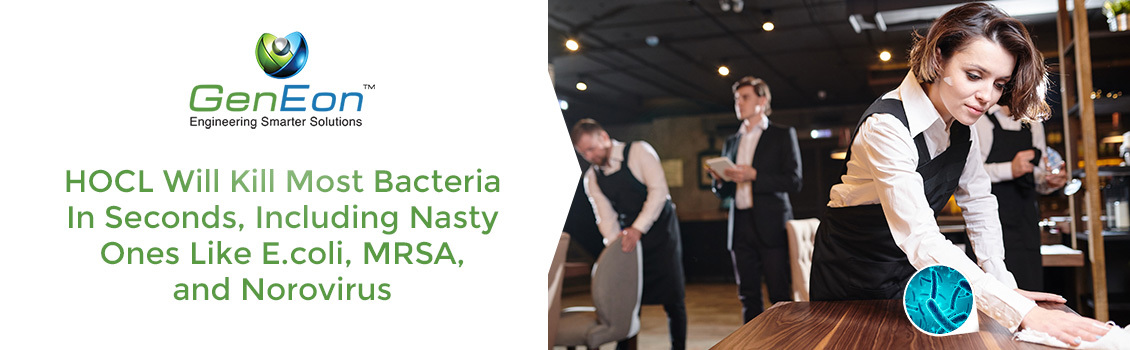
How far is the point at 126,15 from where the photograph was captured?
2.07m

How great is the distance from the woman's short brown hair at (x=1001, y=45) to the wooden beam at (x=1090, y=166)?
103 inches

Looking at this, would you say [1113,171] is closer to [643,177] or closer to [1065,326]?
[643,177]

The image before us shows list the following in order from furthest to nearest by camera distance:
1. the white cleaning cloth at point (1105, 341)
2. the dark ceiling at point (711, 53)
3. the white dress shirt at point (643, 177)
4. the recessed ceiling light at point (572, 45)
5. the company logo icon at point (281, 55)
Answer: the recessed ceiling light at point (572, 45)
the dark ceiling at point (711, 53)
the white dress shirt at point (643, 177)
the company logo icon at point (281, 55)
the white cleaning cloth at point (1105, 341)

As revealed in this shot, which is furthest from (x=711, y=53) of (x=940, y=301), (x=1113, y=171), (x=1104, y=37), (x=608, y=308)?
(x=940, y=301)

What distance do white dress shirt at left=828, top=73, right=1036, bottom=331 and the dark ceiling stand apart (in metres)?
4.19

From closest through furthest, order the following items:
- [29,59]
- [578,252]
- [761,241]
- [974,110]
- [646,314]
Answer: [974,110] < [29,59] < [761,241] < [646,314] < [578,252]

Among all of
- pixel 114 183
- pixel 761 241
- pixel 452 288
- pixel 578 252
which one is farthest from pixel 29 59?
pixel 578 252

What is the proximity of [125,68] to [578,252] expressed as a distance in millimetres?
7188

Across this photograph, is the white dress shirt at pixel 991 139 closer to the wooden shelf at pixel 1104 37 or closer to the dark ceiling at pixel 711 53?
the wooden shelf at pixel 1104 37

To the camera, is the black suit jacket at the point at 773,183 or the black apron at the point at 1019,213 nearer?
the black apron at the point at 1019,213

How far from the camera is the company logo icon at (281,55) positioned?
2.04 metres

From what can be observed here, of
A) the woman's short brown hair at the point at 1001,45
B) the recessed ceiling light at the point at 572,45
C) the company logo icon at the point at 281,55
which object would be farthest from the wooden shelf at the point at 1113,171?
the recessed ceiling light at the point at 572,45

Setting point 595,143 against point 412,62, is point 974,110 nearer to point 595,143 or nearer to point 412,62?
point 412,62

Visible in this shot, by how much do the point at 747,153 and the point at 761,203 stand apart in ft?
1.24
